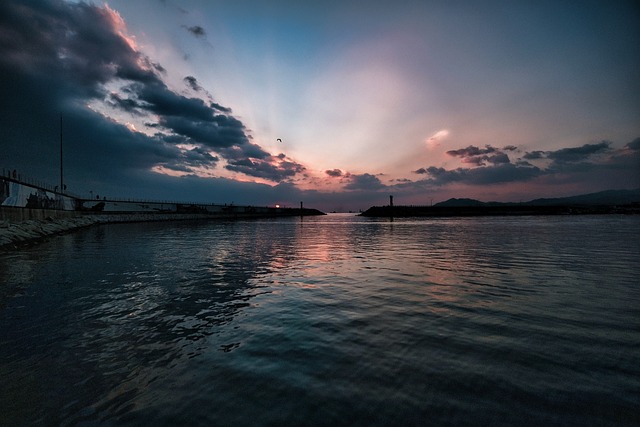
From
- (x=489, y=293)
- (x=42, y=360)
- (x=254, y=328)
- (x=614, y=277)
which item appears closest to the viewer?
(x=42, y=360)

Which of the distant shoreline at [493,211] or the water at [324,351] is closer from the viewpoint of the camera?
the water at [324,351]

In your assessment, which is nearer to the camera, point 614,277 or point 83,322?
point 83,322

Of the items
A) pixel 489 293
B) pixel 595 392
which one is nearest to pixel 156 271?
pixel 489 293

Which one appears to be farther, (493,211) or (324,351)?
(493,211)

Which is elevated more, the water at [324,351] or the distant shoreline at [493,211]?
the distant shoreline at [493,211]

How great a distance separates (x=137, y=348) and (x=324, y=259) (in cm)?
1261

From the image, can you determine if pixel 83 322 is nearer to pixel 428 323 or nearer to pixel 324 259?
pixel 428 323

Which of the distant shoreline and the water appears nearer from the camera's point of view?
the water

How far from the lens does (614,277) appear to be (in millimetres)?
11828

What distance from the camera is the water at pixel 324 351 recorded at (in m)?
3.96

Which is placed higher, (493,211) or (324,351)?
(493,211)

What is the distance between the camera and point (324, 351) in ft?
18.7

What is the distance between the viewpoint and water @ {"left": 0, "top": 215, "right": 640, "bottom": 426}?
396 centimetres

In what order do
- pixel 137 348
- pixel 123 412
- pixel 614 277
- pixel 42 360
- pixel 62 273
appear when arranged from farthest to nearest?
pixel 62 273, pixel 614 277, pixel 137 348, pixel 42 360, pixel 123 412
